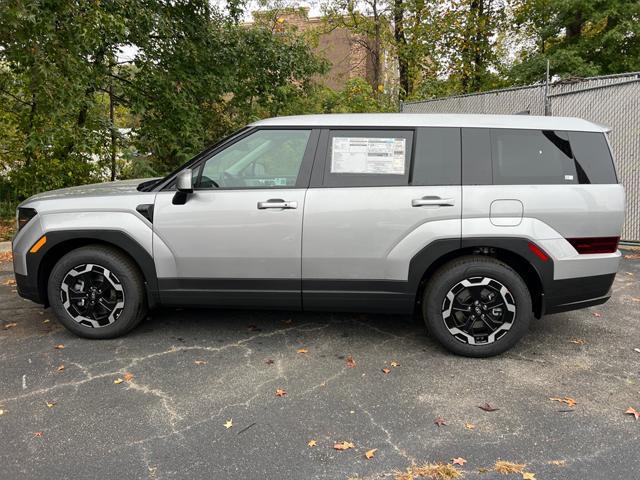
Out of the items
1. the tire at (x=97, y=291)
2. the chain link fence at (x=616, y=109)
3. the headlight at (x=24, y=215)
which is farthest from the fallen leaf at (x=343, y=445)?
the chain link fence at (x=616, y=109)

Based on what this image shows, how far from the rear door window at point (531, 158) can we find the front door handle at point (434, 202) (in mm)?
374

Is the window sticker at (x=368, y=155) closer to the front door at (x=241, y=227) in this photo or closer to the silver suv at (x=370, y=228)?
the silver suv at (x=370, y=228)

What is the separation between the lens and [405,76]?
17203mm

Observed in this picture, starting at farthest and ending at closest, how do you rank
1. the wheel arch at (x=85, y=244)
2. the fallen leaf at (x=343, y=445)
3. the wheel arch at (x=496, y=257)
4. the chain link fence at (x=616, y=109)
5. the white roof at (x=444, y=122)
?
the chain link fence at (x=616, y=109), the wheel arch at (x=85, y=244), the white roof at (x=444, y=122), the wheel arch at (x=496, y=257), the fallen leaf at (x=343, y=445)

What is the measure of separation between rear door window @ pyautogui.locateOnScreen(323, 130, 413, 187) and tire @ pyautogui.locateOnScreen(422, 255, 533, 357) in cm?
82

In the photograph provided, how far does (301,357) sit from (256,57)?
8.76 meters

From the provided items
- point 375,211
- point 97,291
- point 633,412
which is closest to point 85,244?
point 97,291

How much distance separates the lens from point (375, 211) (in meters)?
3.77

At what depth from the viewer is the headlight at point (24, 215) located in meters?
4.23

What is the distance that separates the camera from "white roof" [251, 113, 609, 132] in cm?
382

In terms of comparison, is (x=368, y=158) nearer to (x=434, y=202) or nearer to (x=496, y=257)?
(x=434, y=202)

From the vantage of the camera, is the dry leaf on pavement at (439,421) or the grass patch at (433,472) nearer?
the grass patch at (433,472)

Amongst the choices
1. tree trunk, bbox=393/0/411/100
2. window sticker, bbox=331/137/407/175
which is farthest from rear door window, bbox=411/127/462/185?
tree trunk, bbox=393/0/411/100

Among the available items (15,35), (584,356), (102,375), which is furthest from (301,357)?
(15,35)
